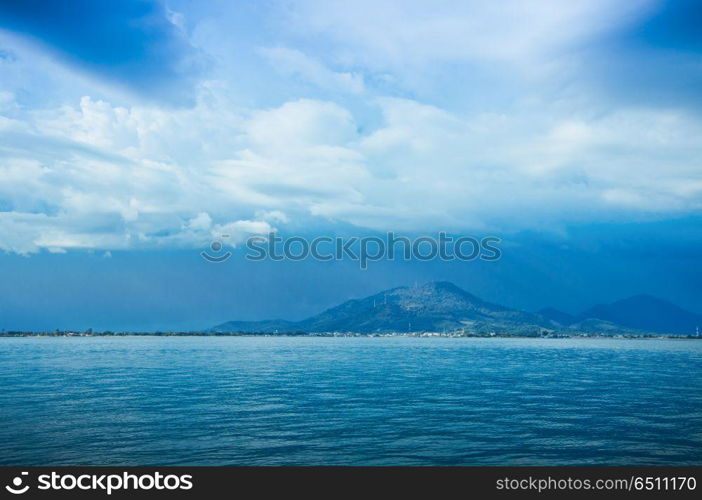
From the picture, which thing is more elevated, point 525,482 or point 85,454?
point 525,482

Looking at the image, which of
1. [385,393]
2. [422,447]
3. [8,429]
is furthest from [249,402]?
[422,447]

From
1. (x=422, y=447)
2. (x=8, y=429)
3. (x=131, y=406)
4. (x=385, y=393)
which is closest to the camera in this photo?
(x=422, y=447)

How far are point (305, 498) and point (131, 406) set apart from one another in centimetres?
3502

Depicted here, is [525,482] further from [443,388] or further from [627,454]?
[443,388]

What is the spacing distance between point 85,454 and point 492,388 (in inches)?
1939

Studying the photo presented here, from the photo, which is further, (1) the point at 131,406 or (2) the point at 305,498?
(1) the point at 131,406

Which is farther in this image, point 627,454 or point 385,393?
point 385,393

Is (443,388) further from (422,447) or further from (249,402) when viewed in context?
(422,447)

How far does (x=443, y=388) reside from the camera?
64875 millimetres

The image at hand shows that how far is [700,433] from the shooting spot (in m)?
36.9

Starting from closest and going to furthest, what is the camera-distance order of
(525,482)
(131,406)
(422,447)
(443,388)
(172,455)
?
(525,482)
(172,455)
(422,447)
(131,406)
(443,388)

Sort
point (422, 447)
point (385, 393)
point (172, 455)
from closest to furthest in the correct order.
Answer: point (172, 455) → point (422, 447) → point (385, 393)

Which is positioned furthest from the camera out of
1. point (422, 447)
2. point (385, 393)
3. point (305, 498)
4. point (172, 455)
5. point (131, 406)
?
point (385, 393)

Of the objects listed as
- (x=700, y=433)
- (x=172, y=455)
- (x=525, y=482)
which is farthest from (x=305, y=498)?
(x=700, y=433)
